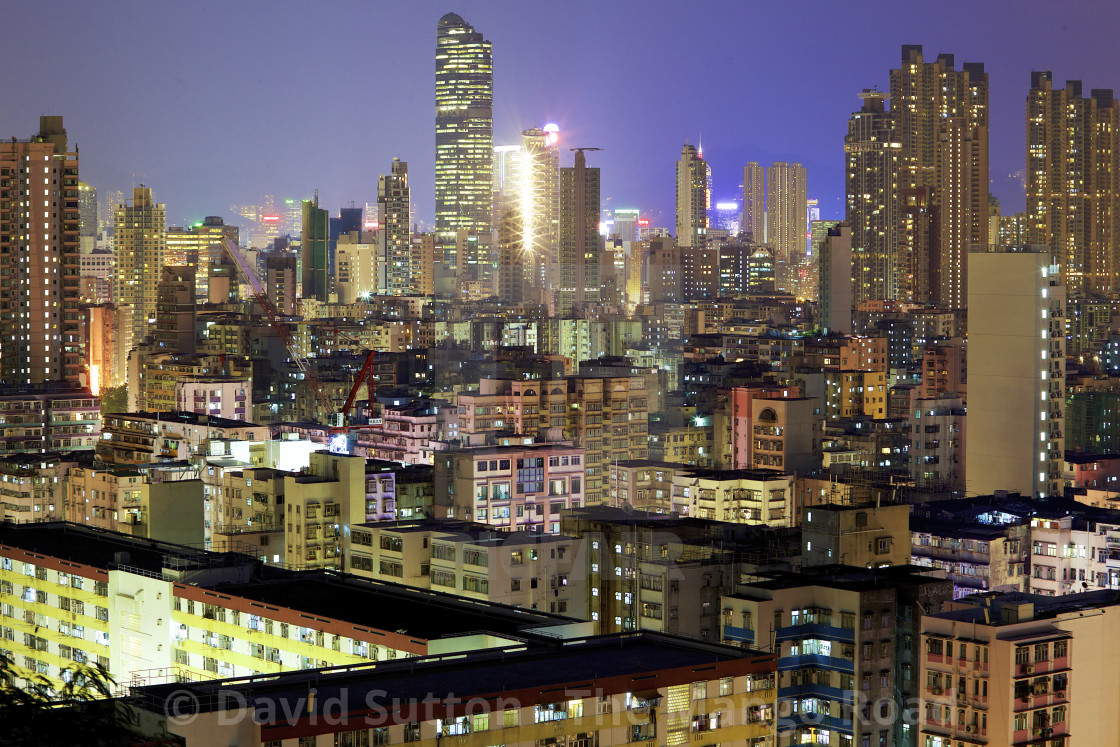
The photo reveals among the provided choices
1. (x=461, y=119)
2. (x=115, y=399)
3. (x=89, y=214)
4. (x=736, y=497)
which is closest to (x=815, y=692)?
(x=736, y=497)

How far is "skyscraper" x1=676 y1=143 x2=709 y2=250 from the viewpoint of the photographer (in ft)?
97.6

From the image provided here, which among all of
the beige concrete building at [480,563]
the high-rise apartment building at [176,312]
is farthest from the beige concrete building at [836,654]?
the high-rise apartment building at [176,312]

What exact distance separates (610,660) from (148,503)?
7.25 metres

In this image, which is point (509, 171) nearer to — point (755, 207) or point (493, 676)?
point (755, 207)

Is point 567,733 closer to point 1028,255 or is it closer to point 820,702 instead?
point 820,702

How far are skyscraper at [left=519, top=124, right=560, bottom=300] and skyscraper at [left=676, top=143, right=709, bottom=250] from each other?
206cm

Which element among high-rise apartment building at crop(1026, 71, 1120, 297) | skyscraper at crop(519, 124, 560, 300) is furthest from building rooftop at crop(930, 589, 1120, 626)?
high-rise apartment building at crop(1026, 71, 1120, 297)

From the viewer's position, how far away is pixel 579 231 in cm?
2966

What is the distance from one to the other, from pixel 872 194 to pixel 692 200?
10.0m

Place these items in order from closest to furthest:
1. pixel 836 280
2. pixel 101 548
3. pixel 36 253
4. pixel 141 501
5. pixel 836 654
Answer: pixel 836 654 < pixel 101 548 < pixel 141 501 < pixel 36 253 < pixel 836 280

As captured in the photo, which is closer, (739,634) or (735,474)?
(739,634)

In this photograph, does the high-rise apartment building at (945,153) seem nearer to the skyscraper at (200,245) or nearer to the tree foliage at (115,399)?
the skyscraper at (200,245)

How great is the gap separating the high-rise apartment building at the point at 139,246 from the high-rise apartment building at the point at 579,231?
16.1 metres

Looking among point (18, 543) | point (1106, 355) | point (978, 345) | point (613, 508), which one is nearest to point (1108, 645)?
point (613, 508)
